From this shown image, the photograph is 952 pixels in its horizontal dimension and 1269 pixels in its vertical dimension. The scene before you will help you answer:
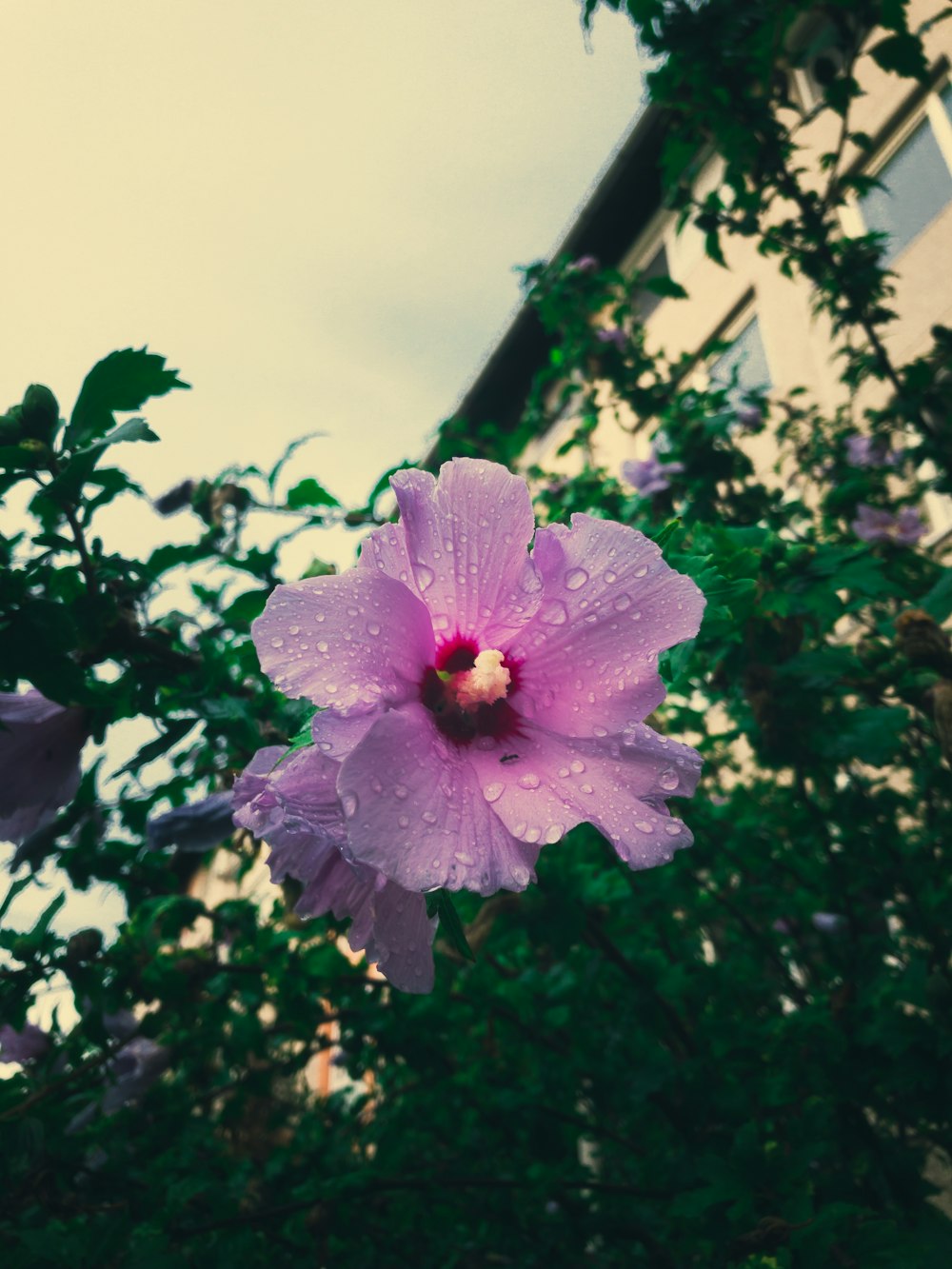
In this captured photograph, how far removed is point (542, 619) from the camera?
64cm

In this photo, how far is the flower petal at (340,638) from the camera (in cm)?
56

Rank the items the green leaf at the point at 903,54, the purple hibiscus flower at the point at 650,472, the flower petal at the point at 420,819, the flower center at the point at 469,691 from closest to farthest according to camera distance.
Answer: the flower petal at the point at 420,819 < the flower center at the point at 469,691 < the green leaf at the point at 903,54 < the purple hibiscus flower at the point at 650,472

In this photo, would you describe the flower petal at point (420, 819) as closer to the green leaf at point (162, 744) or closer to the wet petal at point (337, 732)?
the wet petal at point (337, 732)

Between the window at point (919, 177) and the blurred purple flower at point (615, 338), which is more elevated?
the window at point (919, 177)

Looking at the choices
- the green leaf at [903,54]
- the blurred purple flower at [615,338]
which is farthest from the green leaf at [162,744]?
the blurred purple flower at [615,338]

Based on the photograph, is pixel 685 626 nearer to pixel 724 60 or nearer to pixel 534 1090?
pixel 534 1090

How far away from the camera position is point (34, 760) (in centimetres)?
91

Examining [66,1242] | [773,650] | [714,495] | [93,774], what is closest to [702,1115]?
[773,650]

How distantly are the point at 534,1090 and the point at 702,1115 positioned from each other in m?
0.44

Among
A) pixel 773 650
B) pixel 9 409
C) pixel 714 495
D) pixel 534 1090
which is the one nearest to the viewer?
pixel 9 409

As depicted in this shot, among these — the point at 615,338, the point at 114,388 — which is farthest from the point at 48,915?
the point at 615,338

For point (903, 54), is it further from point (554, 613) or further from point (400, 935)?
point (400, 935)

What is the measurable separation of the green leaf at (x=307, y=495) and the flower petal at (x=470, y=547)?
527mm

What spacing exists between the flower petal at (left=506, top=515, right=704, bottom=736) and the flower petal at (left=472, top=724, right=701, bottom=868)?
0.06 feet
